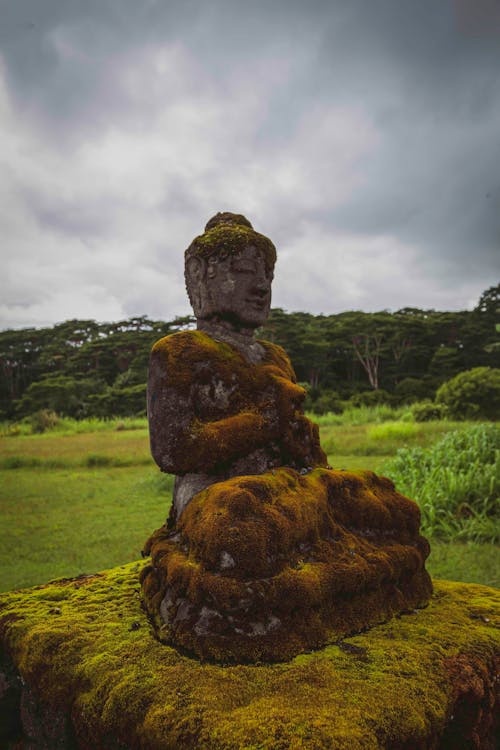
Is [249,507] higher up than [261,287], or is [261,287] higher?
[261,287]

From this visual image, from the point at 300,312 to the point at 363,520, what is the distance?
135ft

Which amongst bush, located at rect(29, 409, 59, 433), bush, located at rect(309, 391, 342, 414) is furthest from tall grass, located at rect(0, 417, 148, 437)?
bush, located at rect(309, 391, 342, 414)

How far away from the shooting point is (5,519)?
25.5ft

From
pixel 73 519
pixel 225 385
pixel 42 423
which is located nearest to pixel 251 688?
pixel 225 385

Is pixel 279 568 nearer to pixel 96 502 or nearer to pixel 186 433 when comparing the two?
pixel 186 433

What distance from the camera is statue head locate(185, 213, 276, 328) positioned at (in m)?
3.39

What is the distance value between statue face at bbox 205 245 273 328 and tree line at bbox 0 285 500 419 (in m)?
23.0

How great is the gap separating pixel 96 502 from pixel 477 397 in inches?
476

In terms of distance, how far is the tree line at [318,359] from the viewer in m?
29.3

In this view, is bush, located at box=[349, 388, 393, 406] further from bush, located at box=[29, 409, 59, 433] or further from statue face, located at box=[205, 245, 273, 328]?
statue face, located at box=[205, 245, 273, 328]

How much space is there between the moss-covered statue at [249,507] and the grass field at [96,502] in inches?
116

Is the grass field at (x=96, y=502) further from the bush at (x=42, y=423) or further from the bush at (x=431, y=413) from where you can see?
the bush at (x=42, y=423)

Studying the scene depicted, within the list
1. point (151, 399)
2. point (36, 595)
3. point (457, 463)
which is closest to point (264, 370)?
point (151, 399)

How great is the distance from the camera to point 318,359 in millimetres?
32906
